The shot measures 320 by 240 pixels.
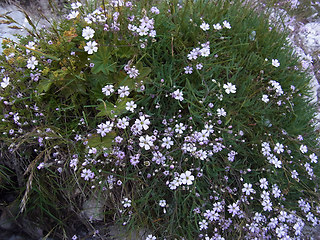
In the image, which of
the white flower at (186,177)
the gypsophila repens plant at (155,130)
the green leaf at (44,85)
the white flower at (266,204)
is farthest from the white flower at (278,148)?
the green leaf at (44,85)

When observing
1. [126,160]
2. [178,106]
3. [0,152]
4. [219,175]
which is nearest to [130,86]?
[178,106]

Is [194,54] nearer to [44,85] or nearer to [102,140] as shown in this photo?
[102,140]

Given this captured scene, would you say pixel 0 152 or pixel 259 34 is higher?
pixel 259 34

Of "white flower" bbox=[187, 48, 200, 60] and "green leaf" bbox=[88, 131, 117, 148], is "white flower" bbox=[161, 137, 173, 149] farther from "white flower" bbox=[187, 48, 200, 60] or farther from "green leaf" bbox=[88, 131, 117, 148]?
"white flower" bbox=[187, 48, 200, 60]

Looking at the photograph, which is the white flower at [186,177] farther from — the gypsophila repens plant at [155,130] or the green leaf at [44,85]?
the green leaf at [44,85]

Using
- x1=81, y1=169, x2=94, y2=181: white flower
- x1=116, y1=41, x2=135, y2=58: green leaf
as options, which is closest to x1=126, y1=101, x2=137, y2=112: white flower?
x1=116, y1=41, x2=135, y2=58: green leaf

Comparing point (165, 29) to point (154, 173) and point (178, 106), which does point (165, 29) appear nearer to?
point (178, 106)

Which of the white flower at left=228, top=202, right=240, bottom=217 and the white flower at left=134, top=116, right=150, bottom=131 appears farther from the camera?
the white flower at left=228, top=202, right=240, bottom=217

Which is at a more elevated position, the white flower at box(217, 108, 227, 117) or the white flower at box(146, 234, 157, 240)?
the white flower at box(217, 108, 227, 117)
